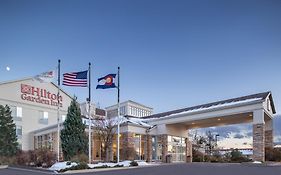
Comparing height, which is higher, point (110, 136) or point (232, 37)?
point (232, 37)

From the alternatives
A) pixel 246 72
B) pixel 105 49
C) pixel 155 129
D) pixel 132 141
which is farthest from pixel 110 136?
pixel 246 72

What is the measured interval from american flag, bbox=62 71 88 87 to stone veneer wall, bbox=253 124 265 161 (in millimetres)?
15628

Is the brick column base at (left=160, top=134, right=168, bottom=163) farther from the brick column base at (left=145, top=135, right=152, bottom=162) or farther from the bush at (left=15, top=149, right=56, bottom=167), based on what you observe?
the bush at (left=15, top=149, right=56, bottom=167)

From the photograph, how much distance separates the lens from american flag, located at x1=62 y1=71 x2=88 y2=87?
24.3 meters

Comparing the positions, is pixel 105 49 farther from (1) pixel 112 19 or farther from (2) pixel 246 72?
(2) pixel 246 72

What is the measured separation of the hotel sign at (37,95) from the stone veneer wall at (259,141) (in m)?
26.1

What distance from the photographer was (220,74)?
31.4 meters

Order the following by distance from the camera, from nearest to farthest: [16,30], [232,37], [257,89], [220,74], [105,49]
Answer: [232,37]
[16,30]
[105,49]
[220,74]
[257,89]

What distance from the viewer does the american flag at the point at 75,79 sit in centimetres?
2433

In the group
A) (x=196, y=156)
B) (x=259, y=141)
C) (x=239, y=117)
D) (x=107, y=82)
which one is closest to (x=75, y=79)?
(x=107, y=82)

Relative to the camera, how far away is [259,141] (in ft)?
93.7

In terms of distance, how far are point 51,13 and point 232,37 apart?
13.1m

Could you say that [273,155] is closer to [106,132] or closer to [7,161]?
[106,132]

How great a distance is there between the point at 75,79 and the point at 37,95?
23485 mm
